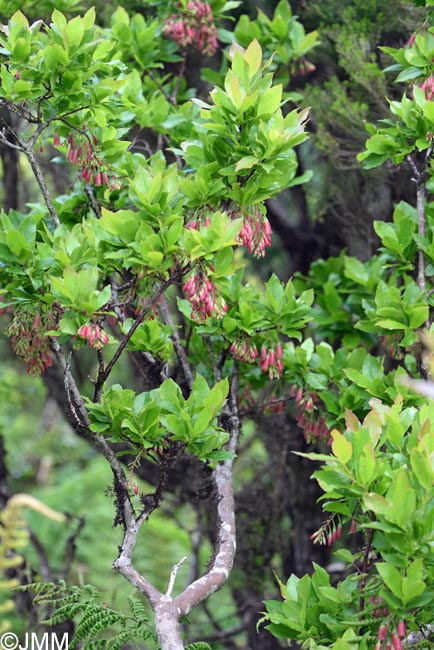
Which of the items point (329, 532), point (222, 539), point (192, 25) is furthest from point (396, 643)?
point (192, 25)

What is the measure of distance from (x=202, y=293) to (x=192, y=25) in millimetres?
1816

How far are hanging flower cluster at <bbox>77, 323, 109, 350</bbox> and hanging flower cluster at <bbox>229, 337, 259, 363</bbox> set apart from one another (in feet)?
2.14

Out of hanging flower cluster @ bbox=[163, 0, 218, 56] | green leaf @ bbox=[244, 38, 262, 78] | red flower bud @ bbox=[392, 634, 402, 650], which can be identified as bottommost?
red flower bud @ bbox=[392, 634, 402, 650]

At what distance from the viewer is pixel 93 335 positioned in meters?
2.57

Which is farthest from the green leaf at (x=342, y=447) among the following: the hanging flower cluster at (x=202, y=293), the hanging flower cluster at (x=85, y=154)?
the hanging flower cluster at (x=85, y=154)

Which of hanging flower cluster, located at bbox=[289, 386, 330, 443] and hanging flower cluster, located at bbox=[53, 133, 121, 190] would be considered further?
hanging flower cluster, located at bbox=[289, 386, 330, 443]

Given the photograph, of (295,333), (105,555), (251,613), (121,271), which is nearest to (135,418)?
(121,271)

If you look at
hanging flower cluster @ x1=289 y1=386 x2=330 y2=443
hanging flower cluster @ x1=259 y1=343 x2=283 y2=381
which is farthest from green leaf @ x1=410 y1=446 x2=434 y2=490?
hanging flower cluster @ x1=289 y1=386 x2=330 y2=443

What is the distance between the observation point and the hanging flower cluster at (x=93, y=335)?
2.55 metres

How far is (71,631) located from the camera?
5219 mm

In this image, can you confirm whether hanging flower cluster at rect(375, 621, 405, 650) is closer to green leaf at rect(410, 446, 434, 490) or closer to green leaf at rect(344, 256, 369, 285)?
green leaf at rect(410, 446, 434, 490)

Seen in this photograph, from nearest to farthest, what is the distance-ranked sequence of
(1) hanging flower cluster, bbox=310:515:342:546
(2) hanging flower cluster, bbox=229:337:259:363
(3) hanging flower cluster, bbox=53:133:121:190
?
1. (1) hanging flower cluster, bbox=310:515:342:546
2. (3) hanging flower cluster, bbox=53:133:121:190
3. (2) hanging flower cluster, bbox=229:337:259:363

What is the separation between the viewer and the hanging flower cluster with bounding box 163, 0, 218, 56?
3854mm

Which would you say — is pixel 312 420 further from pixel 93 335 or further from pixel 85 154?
pixel 85 154
